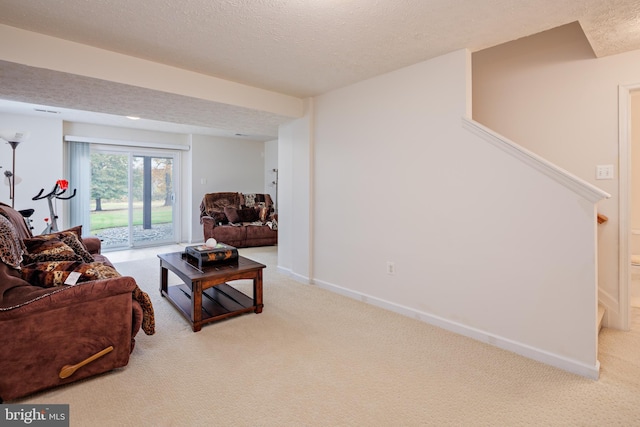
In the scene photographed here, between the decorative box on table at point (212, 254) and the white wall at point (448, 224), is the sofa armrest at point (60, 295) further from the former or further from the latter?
the white wall at point (448, 224)

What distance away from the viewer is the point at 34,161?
210 inches

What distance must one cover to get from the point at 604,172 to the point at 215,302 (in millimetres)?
3540

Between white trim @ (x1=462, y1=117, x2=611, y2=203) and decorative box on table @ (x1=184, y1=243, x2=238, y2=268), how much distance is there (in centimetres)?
235

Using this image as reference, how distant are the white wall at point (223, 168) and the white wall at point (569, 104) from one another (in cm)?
556

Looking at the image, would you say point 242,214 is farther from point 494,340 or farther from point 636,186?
point 636,186

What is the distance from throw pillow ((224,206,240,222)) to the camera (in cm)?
664

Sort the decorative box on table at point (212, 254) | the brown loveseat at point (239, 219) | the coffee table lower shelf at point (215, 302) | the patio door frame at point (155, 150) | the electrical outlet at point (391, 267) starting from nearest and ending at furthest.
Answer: the coffee table lower shelf at point (215, 302) → the decorative box on table at point (212, 254) → the electrical outlet at point (391, 267) → the patio door frame at point (155, 150) → the brown loveseat at point (239, 219)

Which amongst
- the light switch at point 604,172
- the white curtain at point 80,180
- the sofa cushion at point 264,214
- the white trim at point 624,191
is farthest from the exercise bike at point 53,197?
the white trim at point 624,191

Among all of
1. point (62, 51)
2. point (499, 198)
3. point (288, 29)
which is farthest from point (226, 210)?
point (499, 198)

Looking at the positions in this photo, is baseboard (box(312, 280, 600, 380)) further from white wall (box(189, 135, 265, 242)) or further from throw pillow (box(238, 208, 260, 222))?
white wall (box(189, 135, 265, 242))

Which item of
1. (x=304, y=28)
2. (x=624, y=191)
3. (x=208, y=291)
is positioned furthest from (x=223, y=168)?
(x=624, y=191)

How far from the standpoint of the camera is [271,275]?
436 cm

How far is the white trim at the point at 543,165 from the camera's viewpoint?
6.61 ft

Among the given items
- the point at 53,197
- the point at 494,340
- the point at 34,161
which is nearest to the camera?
the point at 494,340
